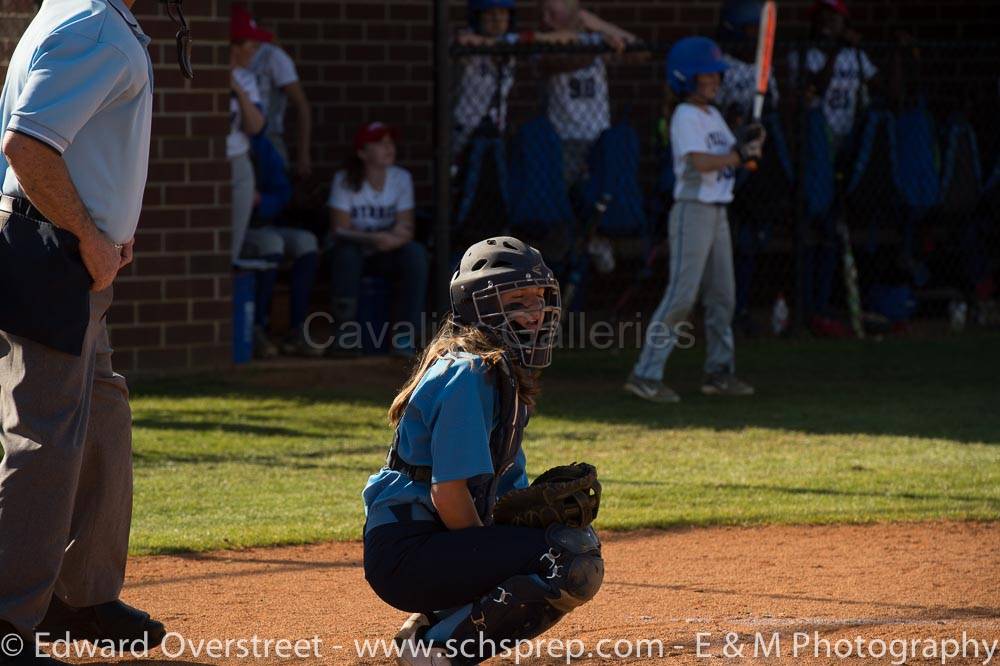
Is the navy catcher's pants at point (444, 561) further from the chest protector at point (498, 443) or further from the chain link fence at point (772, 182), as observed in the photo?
the chain link fence at point (772, 182)

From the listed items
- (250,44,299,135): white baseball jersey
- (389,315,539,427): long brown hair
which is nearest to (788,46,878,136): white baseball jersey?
(250,44,299,135): white baseball jersey

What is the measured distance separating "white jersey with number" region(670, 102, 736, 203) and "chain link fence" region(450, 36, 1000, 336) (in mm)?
1383

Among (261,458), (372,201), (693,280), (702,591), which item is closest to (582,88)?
(372,201)

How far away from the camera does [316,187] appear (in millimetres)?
12188

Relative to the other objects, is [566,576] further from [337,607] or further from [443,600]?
[337,607]

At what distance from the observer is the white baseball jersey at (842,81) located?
467 inches

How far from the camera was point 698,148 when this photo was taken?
8.75 m

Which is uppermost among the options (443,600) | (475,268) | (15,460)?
(475,268)

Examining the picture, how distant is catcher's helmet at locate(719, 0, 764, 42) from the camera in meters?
11.8

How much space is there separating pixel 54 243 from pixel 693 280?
5.36 metres

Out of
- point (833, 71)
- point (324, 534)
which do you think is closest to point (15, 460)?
point (324, 534)

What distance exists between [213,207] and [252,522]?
4.15 m

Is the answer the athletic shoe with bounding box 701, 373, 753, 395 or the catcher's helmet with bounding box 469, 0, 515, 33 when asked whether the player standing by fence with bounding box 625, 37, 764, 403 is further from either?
the catcher's helmet with bounding box 469, 0, 515, 33

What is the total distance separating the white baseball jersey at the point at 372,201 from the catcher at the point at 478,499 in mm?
6433
